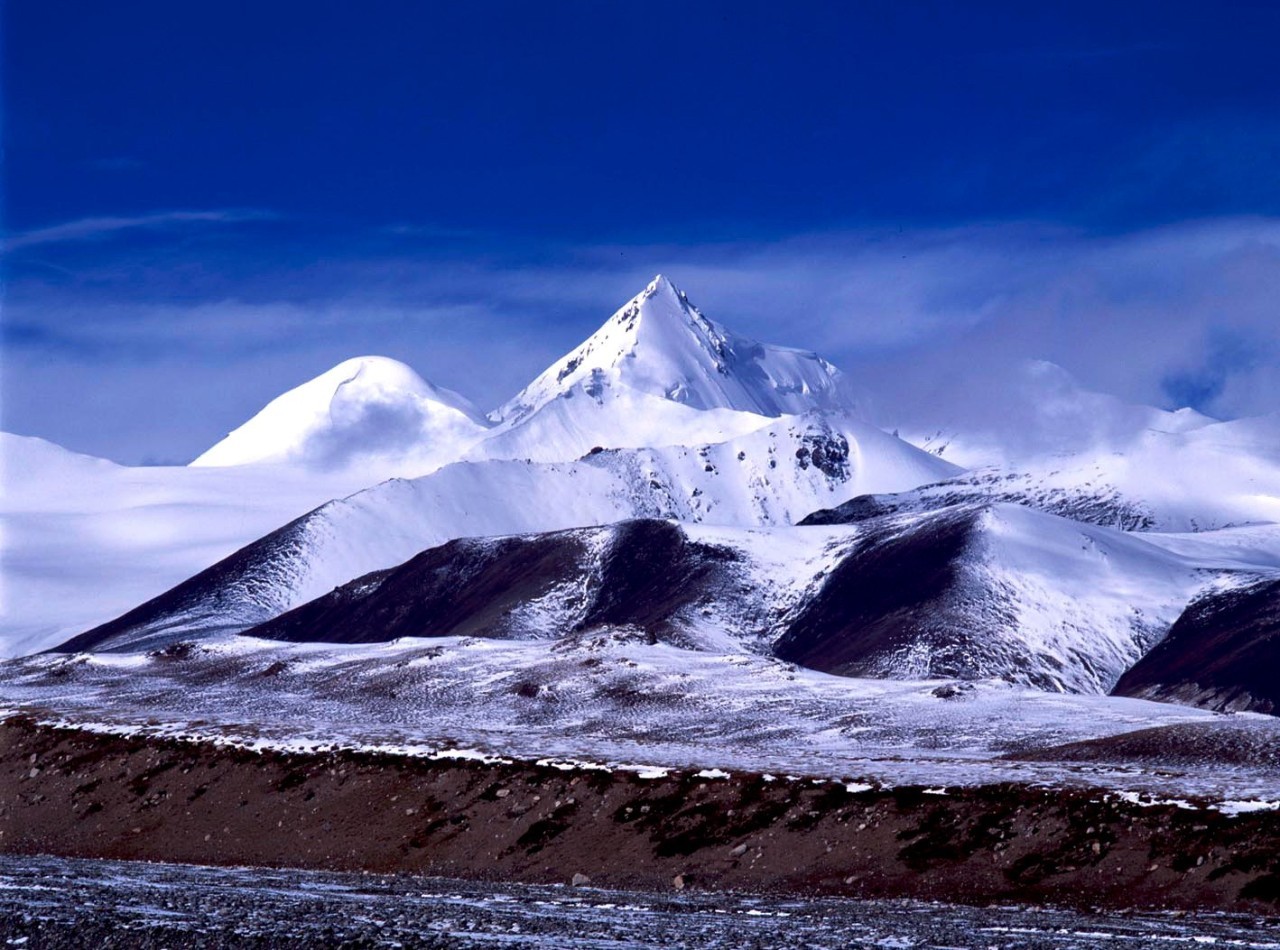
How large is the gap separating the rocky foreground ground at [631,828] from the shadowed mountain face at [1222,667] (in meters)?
130

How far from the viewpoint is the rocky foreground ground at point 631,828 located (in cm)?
3862

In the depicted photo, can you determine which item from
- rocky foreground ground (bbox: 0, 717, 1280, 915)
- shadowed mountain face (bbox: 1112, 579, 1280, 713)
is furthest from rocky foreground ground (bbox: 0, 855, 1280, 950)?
shadowed mountain face (bbox: 1112, 579, 1280, 713)

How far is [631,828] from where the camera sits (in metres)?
45.8

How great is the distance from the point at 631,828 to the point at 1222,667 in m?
147

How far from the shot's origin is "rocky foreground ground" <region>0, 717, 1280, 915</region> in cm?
3862

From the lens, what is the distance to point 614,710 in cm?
8850

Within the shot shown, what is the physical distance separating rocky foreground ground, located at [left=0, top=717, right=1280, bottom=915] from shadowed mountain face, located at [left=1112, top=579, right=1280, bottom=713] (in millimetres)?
129729

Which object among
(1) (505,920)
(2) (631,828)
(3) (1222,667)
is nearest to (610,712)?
(2) (631,828)

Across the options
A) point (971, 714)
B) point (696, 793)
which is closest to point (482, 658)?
point (971, 714)

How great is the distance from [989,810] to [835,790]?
4504 mm

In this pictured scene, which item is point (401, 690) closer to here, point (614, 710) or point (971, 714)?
point (614, 710)

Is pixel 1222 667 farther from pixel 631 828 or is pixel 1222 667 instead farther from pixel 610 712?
pixel 631 828

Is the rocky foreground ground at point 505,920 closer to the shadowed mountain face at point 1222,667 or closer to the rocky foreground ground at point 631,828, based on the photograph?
the rocky foreground ground at point 631,828

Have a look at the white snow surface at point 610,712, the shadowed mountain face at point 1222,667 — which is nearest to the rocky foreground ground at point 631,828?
the white snow surface at point 610,712
